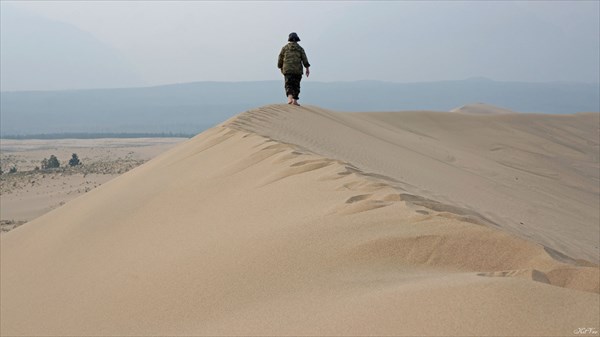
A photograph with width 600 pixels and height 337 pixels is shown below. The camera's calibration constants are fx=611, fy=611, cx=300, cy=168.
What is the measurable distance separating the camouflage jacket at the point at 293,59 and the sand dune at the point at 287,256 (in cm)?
227

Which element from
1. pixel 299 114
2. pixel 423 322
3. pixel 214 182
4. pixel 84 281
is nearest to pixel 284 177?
pixel 214 182

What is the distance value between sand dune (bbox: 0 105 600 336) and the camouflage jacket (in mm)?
2269

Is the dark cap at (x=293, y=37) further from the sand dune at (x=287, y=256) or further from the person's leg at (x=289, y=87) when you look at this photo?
the sand dune at (x=287, y=256)

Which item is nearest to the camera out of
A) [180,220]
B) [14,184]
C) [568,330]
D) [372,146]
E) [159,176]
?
[568,330]

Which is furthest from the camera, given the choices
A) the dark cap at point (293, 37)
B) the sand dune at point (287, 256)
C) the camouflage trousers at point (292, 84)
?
the camouflage trousers at point (292, 84)

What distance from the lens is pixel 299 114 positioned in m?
9.83

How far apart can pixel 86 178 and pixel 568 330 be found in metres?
18.1

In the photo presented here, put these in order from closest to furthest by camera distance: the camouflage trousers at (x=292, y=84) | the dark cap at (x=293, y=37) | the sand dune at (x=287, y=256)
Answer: the sand dune at (x=287, y=256)
the dark cap at (x=293, y=37)
the camouflage trousers at (x=292, y=84)

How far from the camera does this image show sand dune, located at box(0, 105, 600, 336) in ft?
7.23

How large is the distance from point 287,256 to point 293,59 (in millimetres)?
6525

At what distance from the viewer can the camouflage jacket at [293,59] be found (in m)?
9.36

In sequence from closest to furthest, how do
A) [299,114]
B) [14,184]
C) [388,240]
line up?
[388,240]
[299,114]
[14,184]

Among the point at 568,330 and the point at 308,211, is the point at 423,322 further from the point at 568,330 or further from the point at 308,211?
the point at 308,211

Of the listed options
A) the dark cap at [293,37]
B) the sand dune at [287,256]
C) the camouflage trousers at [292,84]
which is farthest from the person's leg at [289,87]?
the sand dune at [287,256]
